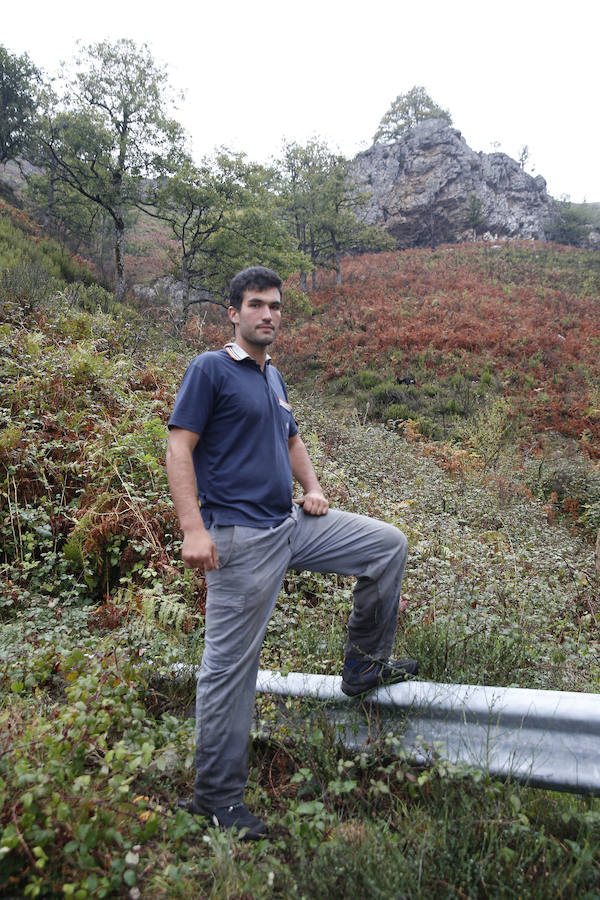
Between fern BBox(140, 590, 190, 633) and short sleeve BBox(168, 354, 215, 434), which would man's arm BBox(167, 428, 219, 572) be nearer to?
short sleeve BBox(168, 354, 215, 434)

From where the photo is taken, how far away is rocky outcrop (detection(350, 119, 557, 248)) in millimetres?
41438

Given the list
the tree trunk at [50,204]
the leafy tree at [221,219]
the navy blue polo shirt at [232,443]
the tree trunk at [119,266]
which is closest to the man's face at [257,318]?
the navy blue polo shirt at [232,443]

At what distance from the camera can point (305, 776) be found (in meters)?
2.17

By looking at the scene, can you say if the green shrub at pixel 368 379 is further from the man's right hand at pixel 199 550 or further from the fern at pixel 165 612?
the man's right hand at pixel 199 550

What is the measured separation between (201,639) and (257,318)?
2.16m

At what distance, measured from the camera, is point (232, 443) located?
2.36 meters

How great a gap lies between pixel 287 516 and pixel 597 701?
158 cm

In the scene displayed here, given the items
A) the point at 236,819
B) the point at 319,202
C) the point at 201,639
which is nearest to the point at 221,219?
the point at 319,202

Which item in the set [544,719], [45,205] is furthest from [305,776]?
[45,205]

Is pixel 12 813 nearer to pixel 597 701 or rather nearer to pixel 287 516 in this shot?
pixel 287 516

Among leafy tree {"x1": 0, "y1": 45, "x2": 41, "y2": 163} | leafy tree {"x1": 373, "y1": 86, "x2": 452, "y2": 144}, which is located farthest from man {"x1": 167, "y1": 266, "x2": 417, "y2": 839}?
leafy tree {"x1": 373, "y1": 86, "x2": 452, "y2": 144}

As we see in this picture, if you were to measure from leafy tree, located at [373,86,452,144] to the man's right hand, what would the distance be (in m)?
59.1

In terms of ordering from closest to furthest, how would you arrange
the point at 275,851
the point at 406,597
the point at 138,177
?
1. the point at 275,851
2. the point at 406,597
3. the point at 138,177

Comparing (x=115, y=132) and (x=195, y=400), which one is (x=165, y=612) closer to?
(x=195, y=400)
